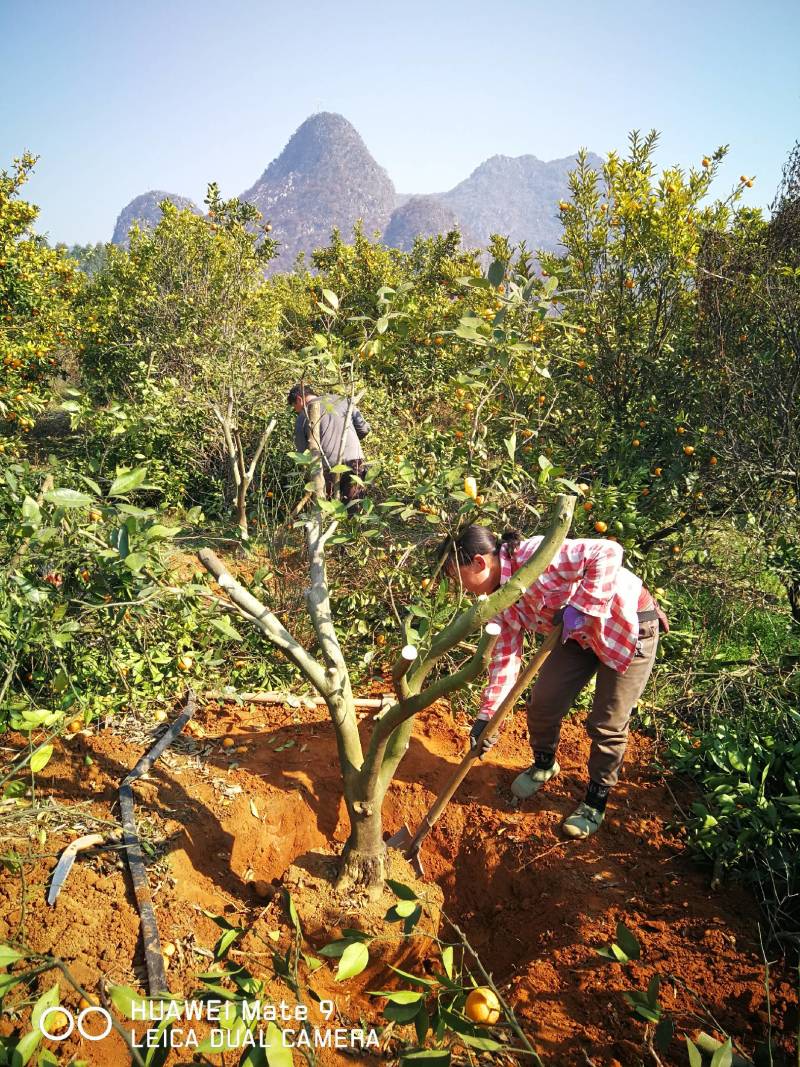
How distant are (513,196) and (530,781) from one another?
17568cm

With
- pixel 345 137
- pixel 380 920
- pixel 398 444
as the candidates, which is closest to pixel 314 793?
pixel 380 920

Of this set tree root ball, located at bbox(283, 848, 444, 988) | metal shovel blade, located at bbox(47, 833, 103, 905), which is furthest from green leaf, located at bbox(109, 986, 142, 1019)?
metal shovel blade, located at bbox(47, 833, 103, 905)

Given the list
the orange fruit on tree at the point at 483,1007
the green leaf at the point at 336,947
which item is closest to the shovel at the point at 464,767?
the orange fruit on tree at the point at 483,1007

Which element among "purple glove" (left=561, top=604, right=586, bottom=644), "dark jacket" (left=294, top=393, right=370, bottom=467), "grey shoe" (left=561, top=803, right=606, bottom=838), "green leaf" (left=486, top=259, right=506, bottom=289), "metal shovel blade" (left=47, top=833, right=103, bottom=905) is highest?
"green leaf" (left=486, top=259, right=506, bottom=289)

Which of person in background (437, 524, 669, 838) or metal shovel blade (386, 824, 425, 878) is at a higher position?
person in background (437, 524, 669, 838)

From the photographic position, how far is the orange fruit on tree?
4.73 ft

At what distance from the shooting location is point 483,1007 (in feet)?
4.86

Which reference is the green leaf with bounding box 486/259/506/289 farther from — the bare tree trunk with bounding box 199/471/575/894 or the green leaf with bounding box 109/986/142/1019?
the green leaf with bounding box 109/986/142/1019

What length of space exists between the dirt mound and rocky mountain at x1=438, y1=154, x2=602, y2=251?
408 feet

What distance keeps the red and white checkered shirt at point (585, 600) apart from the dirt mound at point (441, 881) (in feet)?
2.13

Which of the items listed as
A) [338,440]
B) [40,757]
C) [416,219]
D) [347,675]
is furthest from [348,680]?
[416,219]

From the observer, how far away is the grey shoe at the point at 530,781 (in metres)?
2.79

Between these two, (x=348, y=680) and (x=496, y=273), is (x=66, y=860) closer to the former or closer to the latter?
(x=348, y=680)

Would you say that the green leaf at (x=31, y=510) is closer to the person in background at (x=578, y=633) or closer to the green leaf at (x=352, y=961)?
the green leaf at (x=352, y=961)
